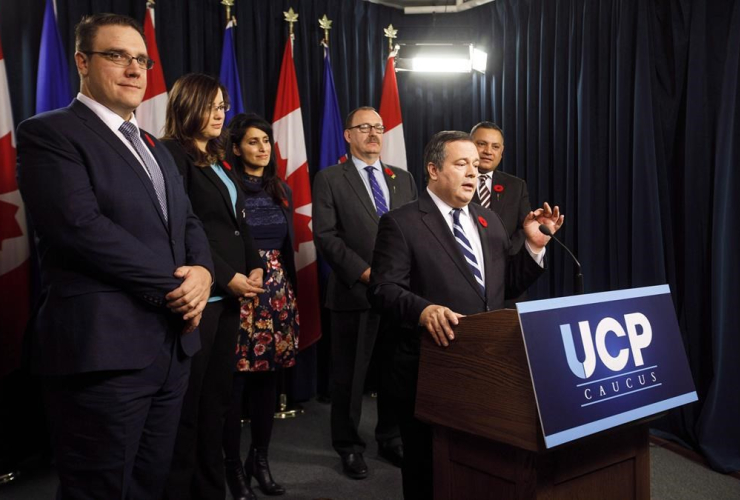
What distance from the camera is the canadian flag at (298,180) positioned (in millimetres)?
4156

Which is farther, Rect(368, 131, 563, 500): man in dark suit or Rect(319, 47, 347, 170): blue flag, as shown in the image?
Rect(319, 47, 347, 170): blue flag

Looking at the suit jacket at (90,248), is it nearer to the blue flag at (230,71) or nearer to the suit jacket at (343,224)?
the suit jacket at (343,224)

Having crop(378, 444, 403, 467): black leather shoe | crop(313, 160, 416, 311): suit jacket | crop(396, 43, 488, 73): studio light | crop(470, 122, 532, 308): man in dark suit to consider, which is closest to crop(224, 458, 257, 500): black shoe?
crop(378, 444, 403, 467): black leather shoe

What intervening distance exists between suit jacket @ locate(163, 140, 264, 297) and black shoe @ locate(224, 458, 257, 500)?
83 centimetres

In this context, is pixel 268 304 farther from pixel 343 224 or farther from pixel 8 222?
pixel 8 222

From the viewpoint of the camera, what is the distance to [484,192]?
11.4ft

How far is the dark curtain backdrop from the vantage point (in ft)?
10.6

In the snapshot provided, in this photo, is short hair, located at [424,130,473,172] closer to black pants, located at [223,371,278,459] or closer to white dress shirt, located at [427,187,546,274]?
white dress shirt, located at [427,187,546,274]

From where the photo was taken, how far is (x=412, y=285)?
2205 millimetres

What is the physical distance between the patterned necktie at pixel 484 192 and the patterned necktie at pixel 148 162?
2.10 meters

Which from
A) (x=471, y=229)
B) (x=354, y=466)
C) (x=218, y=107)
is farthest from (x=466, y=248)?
(x=354, y=466)

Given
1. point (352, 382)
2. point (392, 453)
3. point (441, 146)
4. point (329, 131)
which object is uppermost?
point (329, 131)

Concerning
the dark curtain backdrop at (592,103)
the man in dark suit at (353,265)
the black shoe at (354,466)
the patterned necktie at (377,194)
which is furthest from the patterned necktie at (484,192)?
the black shoe at (354,466)

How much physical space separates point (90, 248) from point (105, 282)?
102 millimetres
